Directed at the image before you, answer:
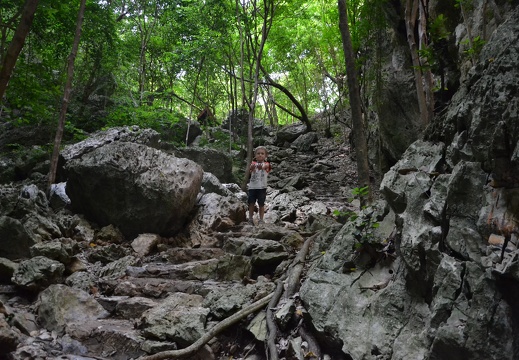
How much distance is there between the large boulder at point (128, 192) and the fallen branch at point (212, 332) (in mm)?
4363

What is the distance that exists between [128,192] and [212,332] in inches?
196

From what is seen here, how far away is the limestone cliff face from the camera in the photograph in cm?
264

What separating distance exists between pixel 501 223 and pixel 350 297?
5.43 ft

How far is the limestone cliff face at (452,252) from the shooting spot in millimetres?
2645

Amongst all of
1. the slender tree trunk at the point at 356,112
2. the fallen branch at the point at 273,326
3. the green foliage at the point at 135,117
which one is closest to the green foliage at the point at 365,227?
the fallen branch at the point at 273,326

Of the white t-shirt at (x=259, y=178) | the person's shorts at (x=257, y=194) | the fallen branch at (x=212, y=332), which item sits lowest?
the fallen branch at (x=212, y=332)

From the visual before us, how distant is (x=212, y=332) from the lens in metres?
4.38

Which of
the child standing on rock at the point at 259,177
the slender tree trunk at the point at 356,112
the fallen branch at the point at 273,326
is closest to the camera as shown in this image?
the fallen branch at the point at 273,326

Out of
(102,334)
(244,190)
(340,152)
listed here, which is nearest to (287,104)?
(340,152)

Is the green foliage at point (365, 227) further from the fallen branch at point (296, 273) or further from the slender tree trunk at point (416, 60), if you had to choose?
the slender tree trunk at point (416, 60)

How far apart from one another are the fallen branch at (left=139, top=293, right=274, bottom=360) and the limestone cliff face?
712 mm

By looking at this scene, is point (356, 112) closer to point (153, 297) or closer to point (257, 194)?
point (257, 194)

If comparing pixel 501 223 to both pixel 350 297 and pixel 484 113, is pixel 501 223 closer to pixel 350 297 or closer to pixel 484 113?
pixel 484 113

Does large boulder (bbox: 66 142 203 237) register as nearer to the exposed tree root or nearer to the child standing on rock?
the child standing on rock
